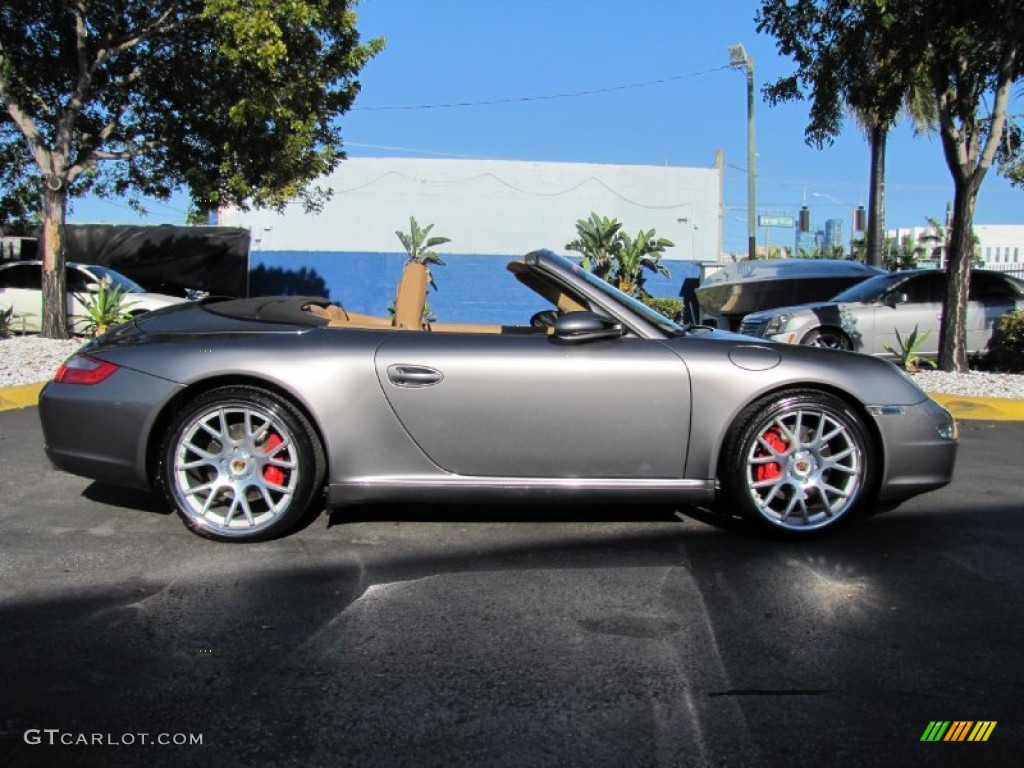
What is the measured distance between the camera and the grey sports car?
371 centimetres

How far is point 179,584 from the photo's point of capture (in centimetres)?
329

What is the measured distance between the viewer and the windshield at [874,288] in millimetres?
11180

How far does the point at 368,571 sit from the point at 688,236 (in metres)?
20.8

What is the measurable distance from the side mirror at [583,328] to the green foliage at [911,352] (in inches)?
292

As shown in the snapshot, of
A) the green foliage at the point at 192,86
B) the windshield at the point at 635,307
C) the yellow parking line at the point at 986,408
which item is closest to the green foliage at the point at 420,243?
the green foliage at the point at 192,86

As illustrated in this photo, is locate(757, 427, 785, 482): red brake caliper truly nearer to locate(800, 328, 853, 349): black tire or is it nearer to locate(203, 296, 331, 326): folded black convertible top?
locate(203, 296, 331, 326): folded black convertible top

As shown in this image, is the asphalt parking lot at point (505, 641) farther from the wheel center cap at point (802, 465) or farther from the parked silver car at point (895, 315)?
the parked silver car at point (895, 315)

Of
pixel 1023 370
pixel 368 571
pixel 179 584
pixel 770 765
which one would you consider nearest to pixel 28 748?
pixel 179 584

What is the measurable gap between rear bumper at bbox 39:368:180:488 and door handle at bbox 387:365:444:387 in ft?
3.16

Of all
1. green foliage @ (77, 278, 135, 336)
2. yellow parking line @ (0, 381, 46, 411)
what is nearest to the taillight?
yellow parking line @ (0, 381, 46, 411)

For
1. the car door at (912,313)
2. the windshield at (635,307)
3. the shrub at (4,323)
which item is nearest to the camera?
the windshield at (635,307)

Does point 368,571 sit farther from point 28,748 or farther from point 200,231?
point 200,231

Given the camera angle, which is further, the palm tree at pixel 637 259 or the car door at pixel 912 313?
the palm tree at pixel 637 259

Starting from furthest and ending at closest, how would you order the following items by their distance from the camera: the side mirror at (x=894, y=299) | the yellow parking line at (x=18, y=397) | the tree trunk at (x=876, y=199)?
the tree trunk at (x=876, y=199) < the side mirror at (x=894, y=299) < the yellow parking line at (x=18, y=397)
